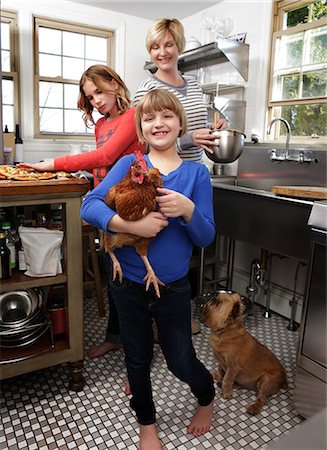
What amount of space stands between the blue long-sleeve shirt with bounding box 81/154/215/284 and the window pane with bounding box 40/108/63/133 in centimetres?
294

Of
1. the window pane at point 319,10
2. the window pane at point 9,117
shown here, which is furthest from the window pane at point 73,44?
the window pane at point 319,10

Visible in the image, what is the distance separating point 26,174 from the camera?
166cm

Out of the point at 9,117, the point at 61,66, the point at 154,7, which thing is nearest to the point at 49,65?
the point at 61,66

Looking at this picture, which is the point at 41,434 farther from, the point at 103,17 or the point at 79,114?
the point at 103,17

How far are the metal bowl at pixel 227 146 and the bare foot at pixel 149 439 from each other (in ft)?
3.76

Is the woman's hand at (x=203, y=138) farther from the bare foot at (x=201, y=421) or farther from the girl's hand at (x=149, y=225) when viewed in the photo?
the bare foot at (x=201, y=421)

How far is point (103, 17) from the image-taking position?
391 cm

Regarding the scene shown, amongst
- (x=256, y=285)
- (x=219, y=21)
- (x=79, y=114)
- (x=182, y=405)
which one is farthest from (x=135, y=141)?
(x=79, y=114)

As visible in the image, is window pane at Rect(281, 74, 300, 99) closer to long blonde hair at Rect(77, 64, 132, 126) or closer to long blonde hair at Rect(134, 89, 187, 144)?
long blonde hair at Rect(77, 64, 132, 126)

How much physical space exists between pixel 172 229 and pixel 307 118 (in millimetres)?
2084

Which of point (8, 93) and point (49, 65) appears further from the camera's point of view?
point (49, 65)

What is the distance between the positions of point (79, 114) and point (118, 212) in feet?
10.9

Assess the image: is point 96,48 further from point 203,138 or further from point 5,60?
point 203,138

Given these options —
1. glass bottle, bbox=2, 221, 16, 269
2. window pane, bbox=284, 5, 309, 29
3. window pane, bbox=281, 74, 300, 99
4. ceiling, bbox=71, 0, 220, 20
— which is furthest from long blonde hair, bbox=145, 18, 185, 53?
ceiling, bbox=71, 0, 220, 20
